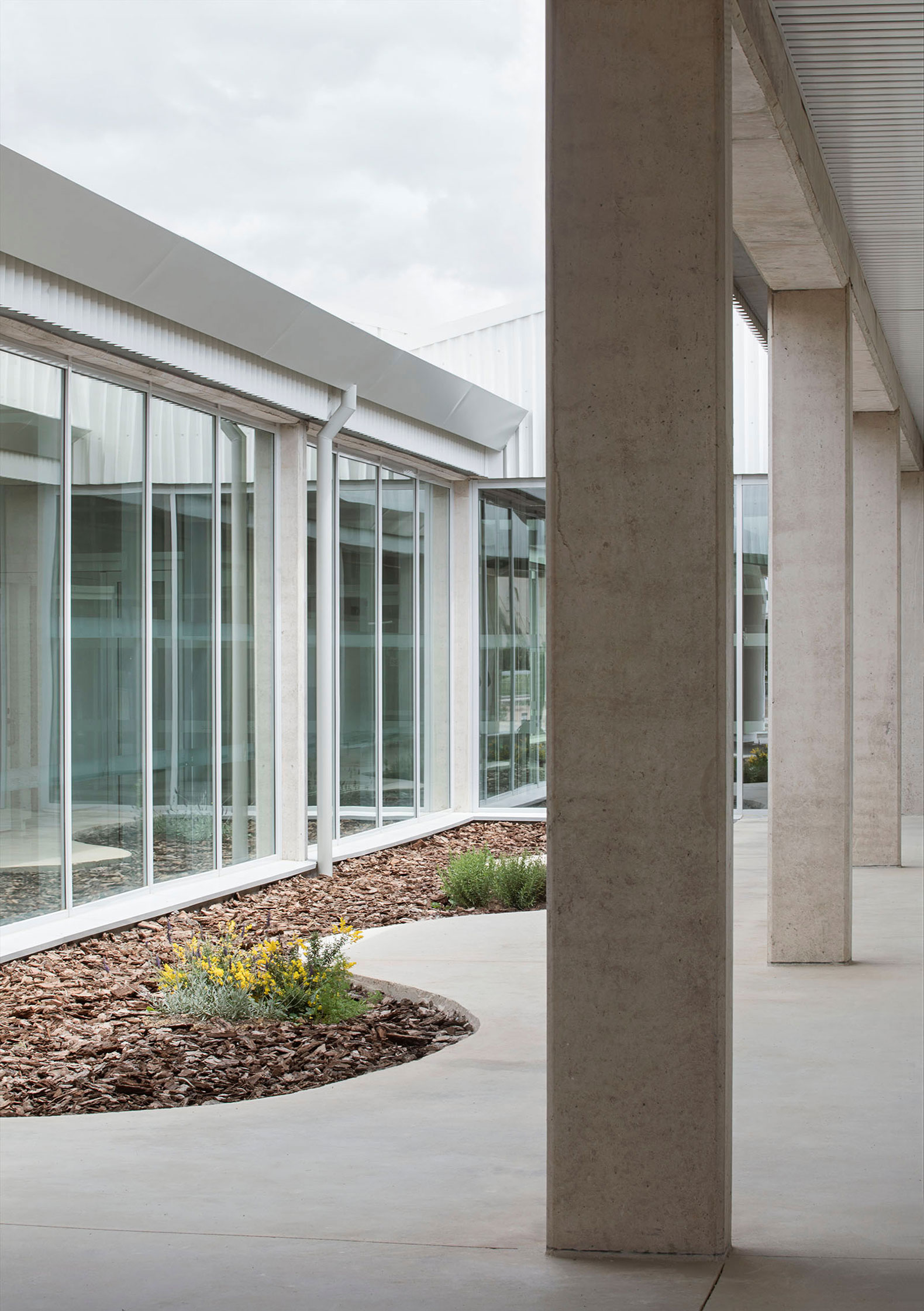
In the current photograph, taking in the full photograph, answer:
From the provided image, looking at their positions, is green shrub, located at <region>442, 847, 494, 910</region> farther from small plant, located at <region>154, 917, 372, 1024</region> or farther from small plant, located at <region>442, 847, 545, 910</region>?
small plant, located at <region>154, 917, 372, 1024</region>

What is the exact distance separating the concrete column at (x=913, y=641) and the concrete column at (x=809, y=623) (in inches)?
355

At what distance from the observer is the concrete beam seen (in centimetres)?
542

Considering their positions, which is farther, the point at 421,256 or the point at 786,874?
the point at 421,256

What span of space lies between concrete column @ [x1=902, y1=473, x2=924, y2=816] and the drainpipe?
752cm

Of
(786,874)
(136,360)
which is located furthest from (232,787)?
(786,874)

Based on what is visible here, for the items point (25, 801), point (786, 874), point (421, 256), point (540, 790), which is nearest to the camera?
point (786, 874)

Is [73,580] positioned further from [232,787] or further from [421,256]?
[421,256]

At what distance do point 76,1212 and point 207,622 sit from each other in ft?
24.8

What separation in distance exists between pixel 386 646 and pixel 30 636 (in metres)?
6.54

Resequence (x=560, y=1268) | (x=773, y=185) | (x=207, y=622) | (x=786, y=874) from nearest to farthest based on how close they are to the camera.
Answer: (x=560, y=1268), (x=773, y=185), (x=786, y=874), (x=207, y=622)

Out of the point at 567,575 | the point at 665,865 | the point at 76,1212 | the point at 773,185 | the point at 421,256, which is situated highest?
the point at 421,256

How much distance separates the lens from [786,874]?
29.3 feet

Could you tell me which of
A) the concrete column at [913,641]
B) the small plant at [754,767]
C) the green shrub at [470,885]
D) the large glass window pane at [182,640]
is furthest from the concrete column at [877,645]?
the large glass window pane at [182,640]

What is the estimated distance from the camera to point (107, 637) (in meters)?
10.7
